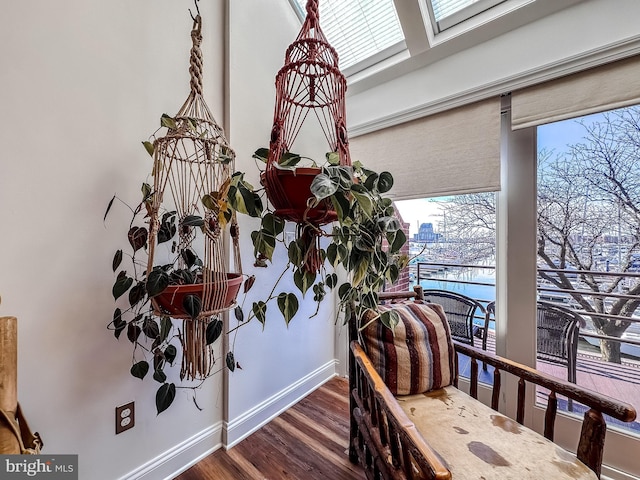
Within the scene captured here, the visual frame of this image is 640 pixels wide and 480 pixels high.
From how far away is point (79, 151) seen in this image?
42.7 inches

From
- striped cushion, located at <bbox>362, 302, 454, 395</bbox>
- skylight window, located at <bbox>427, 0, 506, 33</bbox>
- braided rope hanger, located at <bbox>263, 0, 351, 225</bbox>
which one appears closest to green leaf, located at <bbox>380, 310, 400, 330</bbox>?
striped cushion, located at <bbox>362, 302, 454, 395</bbox>

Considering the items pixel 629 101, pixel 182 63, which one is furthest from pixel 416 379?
pixel 182 63

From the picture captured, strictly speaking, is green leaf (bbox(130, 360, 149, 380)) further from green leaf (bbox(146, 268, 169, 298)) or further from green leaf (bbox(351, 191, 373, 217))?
green leaf (bbox(351, 191, 373, 217))

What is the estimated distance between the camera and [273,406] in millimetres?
1812

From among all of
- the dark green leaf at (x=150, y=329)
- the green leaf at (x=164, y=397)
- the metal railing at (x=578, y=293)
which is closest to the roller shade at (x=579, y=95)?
the metal railing at (x=578, y=293)

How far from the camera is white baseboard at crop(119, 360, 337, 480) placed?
1.30m

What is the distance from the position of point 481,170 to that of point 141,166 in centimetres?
178

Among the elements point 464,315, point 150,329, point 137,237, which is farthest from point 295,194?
point 464,315

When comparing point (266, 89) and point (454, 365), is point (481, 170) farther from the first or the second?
point (266, 89)

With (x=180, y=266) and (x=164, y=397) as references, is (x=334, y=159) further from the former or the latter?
(x=164, y=397)

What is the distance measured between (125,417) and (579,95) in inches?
100.0

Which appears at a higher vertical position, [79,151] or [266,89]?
[266,89]

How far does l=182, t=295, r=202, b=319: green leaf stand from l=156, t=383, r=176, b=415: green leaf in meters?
0.45

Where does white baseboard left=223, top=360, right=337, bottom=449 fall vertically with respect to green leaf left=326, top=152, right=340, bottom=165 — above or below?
below
